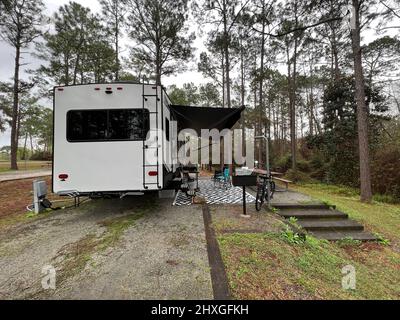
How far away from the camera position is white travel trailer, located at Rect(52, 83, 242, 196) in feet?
13.5

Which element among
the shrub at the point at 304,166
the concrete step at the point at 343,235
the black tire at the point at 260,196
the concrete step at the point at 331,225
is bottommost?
the concrete step at the point at 343,235

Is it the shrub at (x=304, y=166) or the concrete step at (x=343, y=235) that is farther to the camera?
the shrub at (x=304, y=166)

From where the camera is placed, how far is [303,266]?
271 centimetres

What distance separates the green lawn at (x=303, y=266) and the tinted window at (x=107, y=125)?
2650mm

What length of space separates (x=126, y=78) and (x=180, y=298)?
15643 mm

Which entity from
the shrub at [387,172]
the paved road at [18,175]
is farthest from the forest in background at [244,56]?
the paved road at [18,175]

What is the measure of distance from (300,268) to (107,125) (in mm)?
4224

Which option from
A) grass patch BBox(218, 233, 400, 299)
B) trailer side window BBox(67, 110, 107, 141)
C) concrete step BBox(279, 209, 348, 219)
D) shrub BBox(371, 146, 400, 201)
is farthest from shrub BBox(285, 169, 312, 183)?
trailer side window BBox(67, 110, 107, 141)

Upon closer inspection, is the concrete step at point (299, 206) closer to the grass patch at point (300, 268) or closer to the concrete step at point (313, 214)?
the concrete step at point (313, 214)

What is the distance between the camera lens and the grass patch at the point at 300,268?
87.7 inches

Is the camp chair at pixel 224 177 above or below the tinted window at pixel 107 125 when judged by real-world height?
below

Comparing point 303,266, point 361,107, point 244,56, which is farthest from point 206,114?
point 244,56

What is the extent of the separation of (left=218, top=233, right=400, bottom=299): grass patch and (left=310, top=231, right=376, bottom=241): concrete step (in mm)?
253
